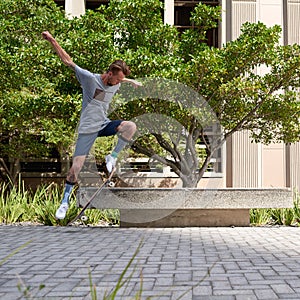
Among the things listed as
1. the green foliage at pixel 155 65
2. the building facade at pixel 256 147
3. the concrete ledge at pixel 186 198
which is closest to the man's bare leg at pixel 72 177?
the concrete ledge at pixel 186 198

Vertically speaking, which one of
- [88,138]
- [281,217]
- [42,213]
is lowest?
[281,217]

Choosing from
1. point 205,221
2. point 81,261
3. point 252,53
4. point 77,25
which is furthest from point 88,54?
point 81,261

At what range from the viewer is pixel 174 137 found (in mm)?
11500

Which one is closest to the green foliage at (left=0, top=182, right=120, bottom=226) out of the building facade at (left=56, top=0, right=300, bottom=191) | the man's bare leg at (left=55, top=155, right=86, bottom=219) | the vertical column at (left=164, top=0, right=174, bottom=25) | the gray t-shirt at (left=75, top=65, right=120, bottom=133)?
the man's bare leg at (left=55, top=155, right=86, bottom=219)

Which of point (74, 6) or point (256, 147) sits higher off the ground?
point (74, 6)

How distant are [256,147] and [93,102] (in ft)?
41.8

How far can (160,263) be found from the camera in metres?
4.91

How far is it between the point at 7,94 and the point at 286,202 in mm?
7264

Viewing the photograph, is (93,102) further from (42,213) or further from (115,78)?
(42,213)

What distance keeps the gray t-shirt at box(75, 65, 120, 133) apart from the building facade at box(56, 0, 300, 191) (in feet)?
39.2

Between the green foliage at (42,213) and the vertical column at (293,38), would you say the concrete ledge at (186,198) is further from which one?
the vertical column at (293,38)

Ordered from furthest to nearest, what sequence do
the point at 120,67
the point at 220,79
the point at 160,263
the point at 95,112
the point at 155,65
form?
the point at 220,79, the point at 155,65, the point at 160,263, the point at 95,112, the point at 120,67

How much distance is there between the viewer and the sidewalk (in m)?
3.55

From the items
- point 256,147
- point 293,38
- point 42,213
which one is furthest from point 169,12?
point 42,213
